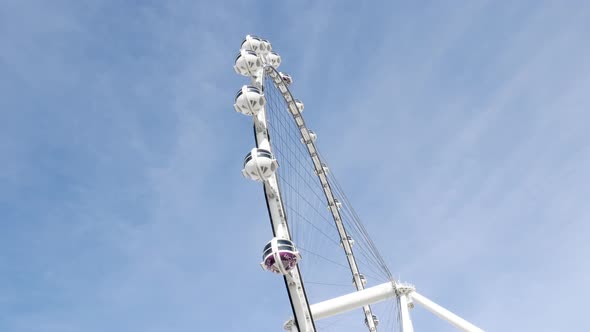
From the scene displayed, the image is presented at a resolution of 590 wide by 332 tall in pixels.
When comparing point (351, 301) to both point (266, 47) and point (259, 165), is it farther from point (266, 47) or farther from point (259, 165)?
point (266, 47)

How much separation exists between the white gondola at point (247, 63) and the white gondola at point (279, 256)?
12.9m

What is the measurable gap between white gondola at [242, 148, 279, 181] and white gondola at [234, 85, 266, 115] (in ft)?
12.1

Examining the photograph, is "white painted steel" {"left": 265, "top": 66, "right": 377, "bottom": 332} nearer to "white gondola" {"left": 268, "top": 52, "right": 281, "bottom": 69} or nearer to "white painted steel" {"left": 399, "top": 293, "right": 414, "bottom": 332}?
"white gondola" {"left": 268, "top": 52, "right": 281, "bottom": 69}

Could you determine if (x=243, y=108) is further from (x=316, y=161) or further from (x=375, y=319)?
(x=375, y=319)

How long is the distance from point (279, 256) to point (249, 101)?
29.4 feet

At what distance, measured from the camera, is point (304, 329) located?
17.5m

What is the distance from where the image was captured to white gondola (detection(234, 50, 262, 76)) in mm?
26516

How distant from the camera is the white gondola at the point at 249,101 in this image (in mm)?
22531

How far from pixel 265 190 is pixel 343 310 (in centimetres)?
901

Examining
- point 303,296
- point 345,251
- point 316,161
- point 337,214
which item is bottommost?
point 303,296

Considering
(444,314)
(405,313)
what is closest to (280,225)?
(405,313)

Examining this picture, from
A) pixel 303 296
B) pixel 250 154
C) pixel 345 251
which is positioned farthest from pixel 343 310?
pixel 345 251

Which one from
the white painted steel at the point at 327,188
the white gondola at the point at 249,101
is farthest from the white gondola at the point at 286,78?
the white gondola at the point at 249,101

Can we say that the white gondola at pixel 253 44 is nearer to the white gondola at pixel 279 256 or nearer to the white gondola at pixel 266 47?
the white gondola at pixel 266 47
